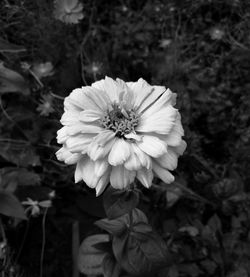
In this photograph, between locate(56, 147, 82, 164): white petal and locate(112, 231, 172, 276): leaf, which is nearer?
locate(56, 147, 82, 164): white petal

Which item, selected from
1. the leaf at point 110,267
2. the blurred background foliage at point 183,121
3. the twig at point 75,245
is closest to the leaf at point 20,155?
the blurred background foliage at point 183,121

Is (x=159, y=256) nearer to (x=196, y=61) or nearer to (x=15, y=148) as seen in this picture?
(x=15, y=148)

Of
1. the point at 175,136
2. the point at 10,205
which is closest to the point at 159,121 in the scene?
the point at 175,136

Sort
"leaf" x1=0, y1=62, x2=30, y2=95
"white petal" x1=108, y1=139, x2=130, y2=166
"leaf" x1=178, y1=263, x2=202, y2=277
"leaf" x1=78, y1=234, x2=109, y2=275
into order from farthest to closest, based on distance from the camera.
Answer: "leaf" x1=0, y1=62, x2=30, y2=95
"leaf" x1=178, y1=263, x2=202, y2=277
"leaf" x1=78, y1=234, x2=109, y2=275
"white petal" x1=108, y1=139, x2=130, y2=166

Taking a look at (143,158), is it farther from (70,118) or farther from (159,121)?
(70,118)

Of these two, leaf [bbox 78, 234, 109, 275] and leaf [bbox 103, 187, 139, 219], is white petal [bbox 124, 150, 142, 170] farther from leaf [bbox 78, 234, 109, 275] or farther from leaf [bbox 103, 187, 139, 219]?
leaf [bbox 78, 234, 109, 275]

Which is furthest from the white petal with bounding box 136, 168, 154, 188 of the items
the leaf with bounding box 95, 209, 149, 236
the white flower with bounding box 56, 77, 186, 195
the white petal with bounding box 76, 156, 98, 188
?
the leaf with bounding box 95, 209, 149, 236

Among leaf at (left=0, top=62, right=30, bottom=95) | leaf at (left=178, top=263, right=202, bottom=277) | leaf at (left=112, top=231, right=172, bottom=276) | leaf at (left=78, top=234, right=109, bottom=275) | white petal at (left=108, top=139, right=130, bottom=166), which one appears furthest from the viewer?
leaf at (left=0, top=62, right=30, bottom=95)
